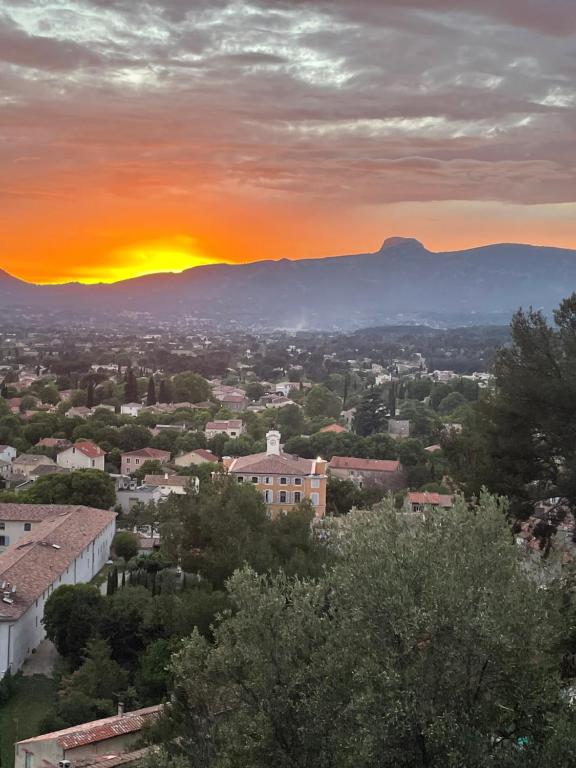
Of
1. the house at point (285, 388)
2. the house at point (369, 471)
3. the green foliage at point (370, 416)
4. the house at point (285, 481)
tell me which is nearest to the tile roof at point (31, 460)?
the house at point (285, 481)

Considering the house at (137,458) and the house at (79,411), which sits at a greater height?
the house at (79,411)

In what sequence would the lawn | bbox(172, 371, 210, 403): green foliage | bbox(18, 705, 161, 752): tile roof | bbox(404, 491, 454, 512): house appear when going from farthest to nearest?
1. bbox(172, 371, 210, 403): green foliage
2. bbox(404, 491, 454, 512): house
3. the lawn
4. bbox(18, 705, 161, 752): tile roof

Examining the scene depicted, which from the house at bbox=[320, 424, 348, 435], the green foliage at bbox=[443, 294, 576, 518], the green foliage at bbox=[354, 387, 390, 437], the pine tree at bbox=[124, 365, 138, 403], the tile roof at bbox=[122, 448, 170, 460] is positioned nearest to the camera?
the green foliage at bbox=[443, 294, 576, 518]

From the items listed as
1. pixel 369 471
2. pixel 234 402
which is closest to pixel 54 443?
pixel 369 471

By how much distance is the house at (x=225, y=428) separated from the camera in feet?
179

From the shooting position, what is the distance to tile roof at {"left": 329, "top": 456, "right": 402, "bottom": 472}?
43750 millimetres

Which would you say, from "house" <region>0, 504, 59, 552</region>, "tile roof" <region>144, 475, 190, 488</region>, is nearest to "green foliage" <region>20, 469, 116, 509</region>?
"house" <region>0, 504, 59, 552</region>

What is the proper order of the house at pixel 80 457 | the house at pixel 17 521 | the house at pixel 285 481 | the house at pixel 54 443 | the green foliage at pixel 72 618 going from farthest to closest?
the house at pixel 54 443 → the house at pixel 80 457 → the house at pixel 285 481 → the house at pixel 17 521 → the green foliage at pixel 72 618

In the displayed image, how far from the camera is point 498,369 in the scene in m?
15.5

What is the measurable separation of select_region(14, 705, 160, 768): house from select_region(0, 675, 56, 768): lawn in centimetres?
154

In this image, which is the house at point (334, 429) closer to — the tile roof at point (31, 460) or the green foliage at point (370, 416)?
the green foliage at point (370, 416)

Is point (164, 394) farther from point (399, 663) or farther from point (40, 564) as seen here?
point (399, 663)

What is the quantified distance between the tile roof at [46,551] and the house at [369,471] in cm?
1695

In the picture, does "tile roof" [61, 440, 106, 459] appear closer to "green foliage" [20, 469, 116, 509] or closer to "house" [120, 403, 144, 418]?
"green foliage" [20, 469, 116, 509]
